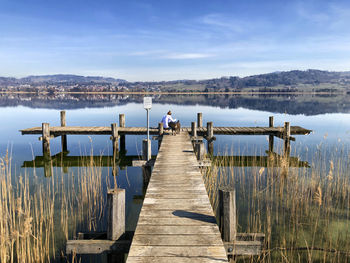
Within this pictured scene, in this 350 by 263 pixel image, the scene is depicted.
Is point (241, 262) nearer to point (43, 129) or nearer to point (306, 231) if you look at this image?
point (306, 231)

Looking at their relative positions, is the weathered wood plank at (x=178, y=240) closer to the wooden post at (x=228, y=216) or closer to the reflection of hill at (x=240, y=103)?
the wooden post at (x=228, y=216)

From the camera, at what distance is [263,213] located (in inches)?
340

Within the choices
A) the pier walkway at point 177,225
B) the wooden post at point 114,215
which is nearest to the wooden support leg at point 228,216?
the pier walkway at point 177,225

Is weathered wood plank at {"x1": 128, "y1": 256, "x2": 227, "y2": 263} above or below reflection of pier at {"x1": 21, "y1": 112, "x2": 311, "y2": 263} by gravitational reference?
below

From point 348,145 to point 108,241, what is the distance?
63.2ft

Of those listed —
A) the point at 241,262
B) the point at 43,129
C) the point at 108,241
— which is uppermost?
the point at 43,129

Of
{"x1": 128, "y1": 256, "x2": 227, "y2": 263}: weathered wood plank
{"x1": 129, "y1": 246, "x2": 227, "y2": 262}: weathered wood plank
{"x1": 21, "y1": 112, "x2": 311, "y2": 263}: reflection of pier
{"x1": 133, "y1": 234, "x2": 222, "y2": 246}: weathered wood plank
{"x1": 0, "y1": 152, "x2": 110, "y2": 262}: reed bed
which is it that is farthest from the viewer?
{"x1": 0, "y1": 152, "x2": 110, "y2": 262}: reed bed

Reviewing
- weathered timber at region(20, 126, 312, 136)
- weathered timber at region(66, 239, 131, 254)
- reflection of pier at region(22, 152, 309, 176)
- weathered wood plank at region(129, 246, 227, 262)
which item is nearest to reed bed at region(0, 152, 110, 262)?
weathered timber at region(66, 239, 131, 254)

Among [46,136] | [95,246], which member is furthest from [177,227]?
[46,136]

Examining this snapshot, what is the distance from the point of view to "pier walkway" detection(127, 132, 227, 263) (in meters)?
4.11

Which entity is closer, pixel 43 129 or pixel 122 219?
pixel 122 219

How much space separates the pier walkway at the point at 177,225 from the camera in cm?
411

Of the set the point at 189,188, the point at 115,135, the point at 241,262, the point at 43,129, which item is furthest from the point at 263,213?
the point at 43,129

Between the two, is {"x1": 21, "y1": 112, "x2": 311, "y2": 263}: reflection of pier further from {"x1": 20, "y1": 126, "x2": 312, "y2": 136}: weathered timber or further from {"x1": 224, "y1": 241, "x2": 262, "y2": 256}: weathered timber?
{"x1": 20, "y1": 126, "x2": 312, "y2": 136}: weathered timber
